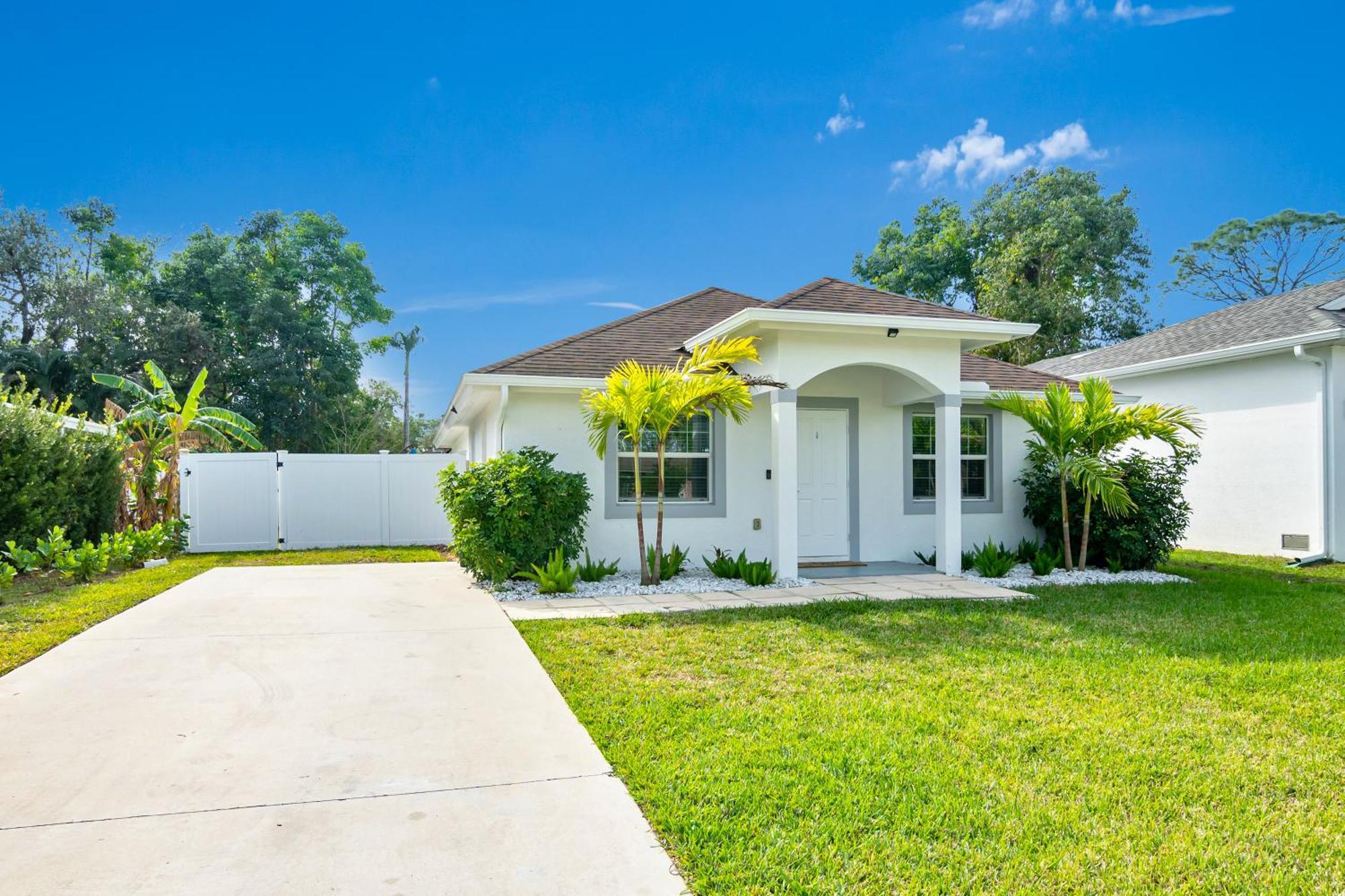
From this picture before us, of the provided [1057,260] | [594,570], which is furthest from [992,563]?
[1057,260]

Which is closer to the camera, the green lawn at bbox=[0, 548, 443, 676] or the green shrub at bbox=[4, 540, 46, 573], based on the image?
the green lawn at bbox=[0, 548, 443, 676]

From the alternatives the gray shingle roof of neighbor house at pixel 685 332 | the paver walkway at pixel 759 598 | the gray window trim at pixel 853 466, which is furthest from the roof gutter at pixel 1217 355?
the paver walkway at pixel 759 598

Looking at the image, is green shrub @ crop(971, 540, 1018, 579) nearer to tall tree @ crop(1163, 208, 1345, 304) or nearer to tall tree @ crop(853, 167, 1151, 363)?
tall tree @ crop(853, 167, 1151, 363)

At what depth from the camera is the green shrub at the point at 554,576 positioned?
338 inches

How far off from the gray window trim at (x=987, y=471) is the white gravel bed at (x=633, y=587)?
9.08ft

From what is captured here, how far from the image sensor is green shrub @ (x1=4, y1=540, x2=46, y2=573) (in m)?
9.24

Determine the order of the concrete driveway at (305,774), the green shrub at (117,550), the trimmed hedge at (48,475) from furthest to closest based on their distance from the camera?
the green shrub at (117,550) → the trimmed hedge at (48,475) → the concrete driveway at (305,774)

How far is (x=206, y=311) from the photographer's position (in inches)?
1076

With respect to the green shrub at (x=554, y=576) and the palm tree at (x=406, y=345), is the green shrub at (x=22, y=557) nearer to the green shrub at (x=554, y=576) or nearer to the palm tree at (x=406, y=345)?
the green shrub at (x=554, y=576)

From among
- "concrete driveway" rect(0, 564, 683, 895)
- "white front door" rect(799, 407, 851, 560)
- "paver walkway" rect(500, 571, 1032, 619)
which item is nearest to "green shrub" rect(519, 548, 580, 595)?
"paver walkway" rect(500, 571, 1032, 619)

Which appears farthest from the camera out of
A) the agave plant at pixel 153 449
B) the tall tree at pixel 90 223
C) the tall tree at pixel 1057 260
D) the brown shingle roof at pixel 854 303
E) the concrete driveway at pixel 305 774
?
the tall tree at pixel 90 223

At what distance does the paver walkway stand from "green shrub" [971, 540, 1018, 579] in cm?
55

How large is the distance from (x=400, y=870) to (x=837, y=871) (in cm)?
160

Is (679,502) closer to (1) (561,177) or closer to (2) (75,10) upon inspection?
(1) (561,177)
